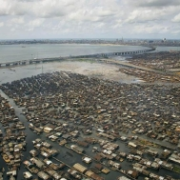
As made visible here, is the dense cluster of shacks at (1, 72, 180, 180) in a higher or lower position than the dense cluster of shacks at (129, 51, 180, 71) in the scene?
lower

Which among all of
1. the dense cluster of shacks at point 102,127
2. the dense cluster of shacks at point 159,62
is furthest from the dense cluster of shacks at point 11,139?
the dense cluster of shacks at point 159,62

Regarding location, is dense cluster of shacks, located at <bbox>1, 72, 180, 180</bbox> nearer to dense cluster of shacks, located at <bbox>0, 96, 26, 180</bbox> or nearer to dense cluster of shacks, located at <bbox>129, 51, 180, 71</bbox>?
dense cluster of shacks, located at <bbox>0, 96, 26, 180</bbox>

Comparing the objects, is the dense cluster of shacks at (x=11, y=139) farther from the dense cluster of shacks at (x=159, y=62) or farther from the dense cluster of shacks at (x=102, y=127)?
the dense cluster of shacks at (x=159, y=62)

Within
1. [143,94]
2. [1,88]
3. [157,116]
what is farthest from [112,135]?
[1,88]

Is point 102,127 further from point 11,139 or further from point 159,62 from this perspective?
point 159,62

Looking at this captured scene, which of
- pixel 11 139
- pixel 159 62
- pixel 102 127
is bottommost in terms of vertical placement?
pixel 11 139

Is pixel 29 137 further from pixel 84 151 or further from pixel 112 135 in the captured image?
pixel 112 135

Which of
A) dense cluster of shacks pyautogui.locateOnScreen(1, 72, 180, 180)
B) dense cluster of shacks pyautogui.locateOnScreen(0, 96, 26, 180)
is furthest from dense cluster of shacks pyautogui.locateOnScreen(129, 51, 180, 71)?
dense cluster of shacks pyautogui.locateOnScreen(0, 96, 26, 180)

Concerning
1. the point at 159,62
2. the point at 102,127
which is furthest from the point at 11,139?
the point at 159,62

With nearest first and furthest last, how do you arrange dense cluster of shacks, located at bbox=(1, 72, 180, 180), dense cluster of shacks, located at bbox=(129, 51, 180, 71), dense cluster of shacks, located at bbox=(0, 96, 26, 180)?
dense cluster of shacks, located at bbox=(1, 72, 180, 180) < dense cluster of shacks, located at bbox=(0, 96, 26, 180) < dense cluster of shacks, located at bbox=(129, 51, 180, 71)
